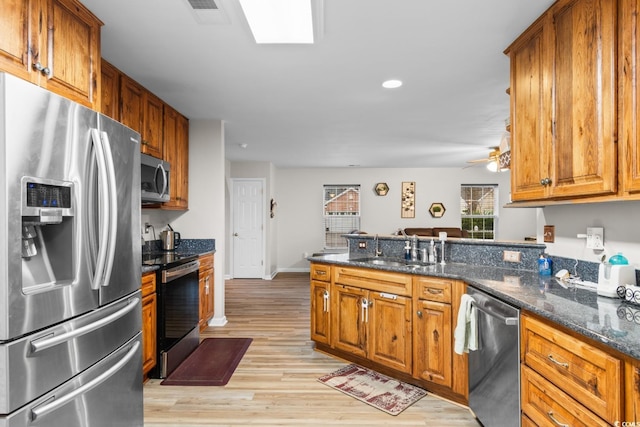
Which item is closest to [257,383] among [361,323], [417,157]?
[361,323]

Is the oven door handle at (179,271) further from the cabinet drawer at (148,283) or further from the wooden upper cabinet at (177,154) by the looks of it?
the wooden upper cabinet at (177,154)

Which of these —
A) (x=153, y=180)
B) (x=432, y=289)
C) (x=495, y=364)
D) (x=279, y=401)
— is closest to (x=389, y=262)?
Result: (x=432, y=289)

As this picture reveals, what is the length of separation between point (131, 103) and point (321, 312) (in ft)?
8.09

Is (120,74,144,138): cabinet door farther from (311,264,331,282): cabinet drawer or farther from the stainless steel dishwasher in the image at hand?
the stainless steel dishwasher

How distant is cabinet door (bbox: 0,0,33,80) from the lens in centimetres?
150

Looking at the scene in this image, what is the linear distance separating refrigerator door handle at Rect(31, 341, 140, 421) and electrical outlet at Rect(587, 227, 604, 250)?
2.62m

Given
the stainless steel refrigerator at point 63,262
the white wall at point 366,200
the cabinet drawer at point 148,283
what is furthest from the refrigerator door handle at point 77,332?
the white wall at point 366,200

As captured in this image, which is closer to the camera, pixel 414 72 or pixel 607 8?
pixel 607 8

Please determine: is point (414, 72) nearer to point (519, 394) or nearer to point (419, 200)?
point (519, 394)

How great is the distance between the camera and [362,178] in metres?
7.89

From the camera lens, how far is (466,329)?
2.15 meters

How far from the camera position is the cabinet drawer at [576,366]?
1.15 m

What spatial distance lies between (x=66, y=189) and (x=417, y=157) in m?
5.96

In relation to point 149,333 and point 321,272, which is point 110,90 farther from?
point 321,272
